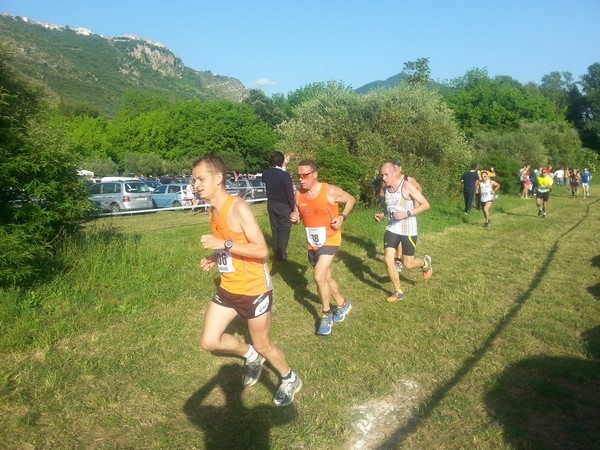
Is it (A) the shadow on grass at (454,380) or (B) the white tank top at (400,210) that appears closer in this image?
(A) the shadow on grass at (454,380)

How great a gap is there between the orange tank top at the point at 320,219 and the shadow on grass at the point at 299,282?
43.8 inches

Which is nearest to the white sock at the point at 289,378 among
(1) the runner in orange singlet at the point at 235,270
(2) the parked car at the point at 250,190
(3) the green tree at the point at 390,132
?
(1) the runner in orange singlet at the point at 235,270

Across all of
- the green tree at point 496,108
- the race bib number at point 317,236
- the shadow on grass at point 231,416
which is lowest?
the shadow on grass at point 231,416

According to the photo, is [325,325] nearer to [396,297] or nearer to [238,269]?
[396,297]

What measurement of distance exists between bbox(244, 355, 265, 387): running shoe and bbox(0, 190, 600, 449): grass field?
0.08 meters

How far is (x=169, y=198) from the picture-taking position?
24969mm

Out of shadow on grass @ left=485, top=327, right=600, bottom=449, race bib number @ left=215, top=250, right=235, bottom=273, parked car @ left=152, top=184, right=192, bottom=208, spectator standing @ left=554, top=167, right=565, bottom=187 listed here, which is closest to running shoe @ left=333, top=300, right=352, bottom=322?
shadow on grass @ left=485, top=327, right=600, bottom=449

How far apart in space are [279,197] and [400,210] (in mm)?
2690

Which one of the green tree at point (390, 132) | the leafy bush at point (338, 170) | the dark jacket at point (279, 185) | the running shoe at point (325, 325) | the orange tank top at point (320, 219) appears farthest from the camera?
the green tree at point (390, 132)

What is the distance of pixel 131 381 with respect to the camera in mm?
4363

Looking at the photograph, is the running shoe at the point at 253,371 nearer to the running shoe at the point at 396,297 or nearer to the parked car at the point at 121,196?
the running shoe at the point at 396,297

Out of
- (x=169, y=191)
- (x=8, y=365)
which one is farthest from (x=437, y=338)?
(x=169, y=191)

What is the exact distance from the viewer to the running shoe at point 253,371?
436 cm

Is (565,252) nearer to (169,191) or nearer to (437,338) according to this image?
(437,338)
